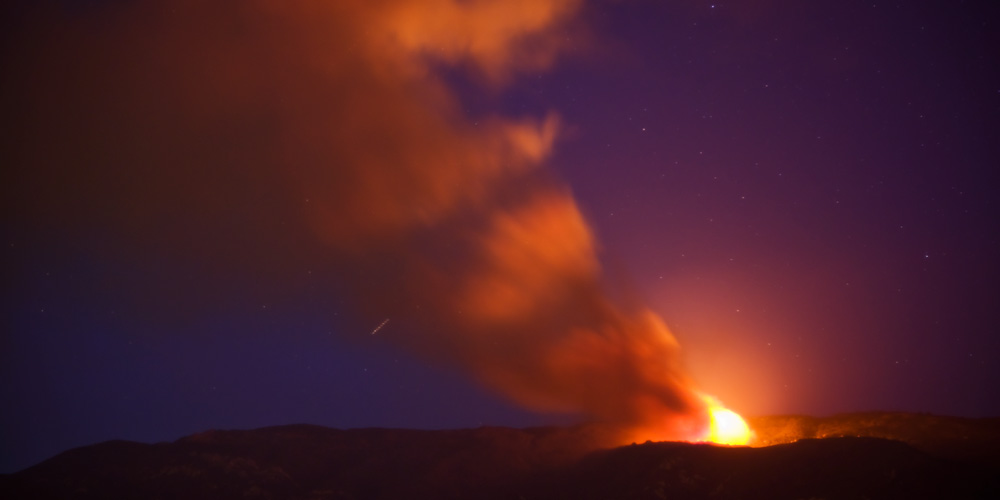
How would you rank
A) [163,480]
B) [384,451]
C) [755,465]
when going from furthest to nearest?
1. [384,451]
2. [163,480]
3. [755,465]

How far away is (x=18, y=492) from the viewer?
46.7 m

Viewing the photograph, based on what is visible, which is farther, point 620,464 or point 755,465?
point 620,464

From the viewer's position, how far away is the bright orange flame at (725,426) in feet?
163

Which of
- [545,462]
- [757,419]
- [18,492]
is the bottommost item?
[18,492]

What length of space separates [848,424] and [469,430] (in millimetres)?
31899

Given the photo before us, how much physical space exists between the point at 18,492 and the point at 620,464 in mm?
44656

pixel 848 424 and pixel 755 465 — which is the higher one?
pixel 848 424

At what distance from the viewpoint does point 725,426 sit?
5103 cm

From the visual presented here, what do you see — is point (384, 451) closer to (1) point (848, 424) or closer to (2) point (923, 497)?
(1) point (848, 424)

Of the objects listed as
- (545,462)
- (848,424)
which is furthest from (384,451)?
(848,424)

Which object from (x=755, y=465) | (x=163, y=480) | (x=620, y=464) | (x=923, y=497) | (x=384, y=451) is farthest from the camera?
(x=384, y=451)

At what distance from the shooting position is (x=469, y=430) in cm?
5941

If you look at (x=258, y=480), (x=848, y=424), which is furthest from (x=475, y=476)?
(x=848, y=424)

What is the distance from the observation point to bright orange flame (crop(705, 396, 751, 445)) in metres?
49.7
